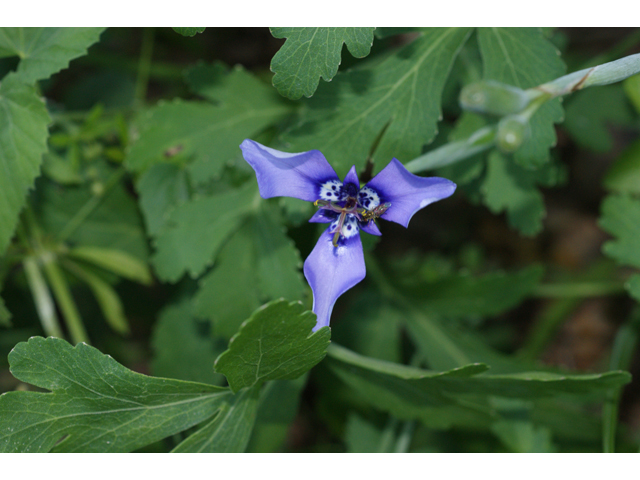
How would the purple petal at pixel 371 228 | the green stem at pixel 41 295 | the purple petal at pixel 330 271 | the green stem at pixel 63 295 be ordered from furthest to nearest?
1. the green stem at pixel 63 295
2. the green stem at pixel 41 295
3. the purple petal at pixel 371 228
4. the purple petal at pixel 330 271

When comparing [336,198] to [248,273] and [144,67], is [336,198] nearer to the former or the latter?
[248,273]

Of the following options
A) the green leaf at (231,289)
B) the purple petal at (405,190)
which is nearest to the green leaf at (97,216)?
the green leaf at (231,289)

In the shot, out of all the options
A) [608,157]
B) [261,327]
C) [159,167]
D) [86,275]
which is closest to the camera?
[261,327]

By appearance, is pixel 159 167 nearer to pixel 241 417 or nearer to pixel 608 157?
pixel 241 417

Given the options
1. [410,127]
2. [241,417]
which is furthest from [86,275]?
[410,127]

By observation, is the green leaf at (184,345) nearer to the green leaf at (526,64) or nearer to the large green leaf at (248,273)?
the large green leaf at (248,273)

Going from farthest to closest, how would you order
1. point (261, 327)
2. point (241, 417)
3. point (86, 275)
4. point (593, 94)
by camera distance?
point (593, 94), point (86, 275), point (241, 417), point (261, 327)
